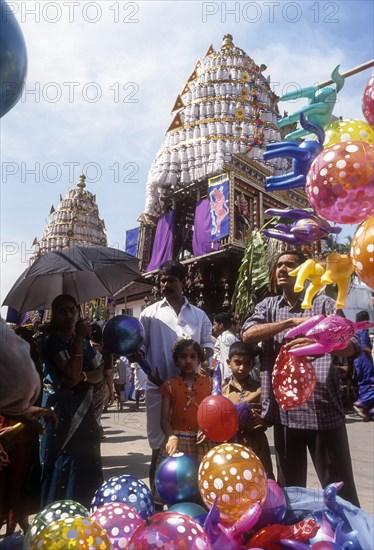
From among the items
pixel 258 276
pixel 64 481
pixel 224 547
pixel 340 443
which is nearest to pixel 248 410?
pixel 340 443

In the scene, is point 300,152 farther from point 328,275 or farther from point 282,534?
point 282,534

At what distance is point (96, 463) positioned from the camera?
300cm

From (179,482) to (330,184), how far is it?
1.60 metres

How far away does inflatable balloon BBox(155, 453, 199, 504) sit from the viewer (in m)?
2.28

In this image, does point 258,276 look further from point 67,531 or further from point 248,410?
point 67,531

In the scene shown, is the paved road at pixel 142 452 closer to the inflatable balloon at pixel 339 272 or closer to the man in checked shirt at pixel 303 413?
the man in checked shirt at pixel 303 413

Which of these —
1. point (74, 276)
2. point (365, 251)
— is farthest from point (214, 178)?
point (365, 251)

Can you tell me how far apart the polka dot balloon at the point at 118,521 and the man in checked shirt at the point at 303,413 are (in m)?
0.92

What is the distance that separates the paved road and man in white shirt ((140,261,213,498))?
1.41 m

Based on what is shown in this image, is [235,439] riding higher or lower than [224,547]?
higher

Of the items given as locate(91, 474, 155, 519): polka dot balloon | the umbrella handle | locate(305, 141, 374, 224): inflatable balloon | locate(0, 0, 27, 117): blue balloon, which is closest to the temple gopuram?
the umbrella handle

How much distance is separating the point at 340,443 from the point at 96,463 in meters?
1.57

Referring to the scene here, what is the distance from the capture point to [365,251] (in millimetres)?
1647

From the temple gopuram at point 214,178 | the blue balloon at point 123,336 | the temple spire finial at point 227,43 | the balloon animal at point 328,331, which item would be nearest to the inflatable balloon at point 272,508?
the balloon animal at point 328,331
